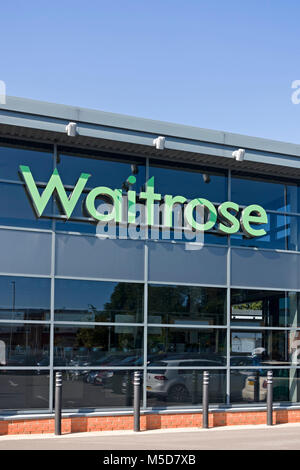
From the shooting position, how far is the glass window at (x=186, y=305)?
14.4 m

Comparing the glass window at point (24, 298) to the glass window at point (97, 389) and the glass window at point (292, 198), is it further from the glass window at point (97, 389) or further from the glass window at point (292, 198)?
the glass window at point (292, 198)

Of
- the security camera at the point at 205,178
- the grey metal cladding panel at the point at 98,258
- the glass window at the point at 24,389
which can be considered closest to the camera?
the glass window at the point at 24,389

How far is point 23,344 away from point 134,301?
265 centimetres

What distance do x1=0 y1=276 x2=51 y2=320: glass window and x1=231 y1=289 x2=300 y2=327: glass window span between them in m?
4.51

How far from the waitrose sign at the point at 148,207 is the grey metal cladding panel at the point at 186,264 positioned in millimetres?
522

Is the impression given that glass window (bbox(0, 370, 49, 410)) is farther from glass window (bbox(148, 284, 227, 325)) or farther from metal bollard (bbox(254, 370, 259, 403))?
metal bollard (bbox(254, 370, 259, 403))

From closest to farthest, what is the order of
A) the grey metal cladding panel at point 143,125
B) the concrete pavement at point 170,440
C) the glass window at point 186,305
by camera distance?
the concrete pavement at point 170,440, the grey metal cladding panel at point 143,125, the glass window at point 186,305

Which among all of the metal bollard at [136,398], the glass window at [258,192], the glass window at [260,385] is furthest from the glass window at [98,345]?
the glass window at [258,192]

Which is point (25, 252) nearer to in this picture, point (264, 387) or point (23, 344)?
point (23, 344)

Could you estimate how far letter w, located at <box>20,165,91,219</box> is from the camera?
13398mm

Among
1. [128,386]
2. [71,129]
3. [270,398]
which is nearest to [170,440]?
[128,386]

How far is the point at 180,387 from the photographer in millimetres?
14352
